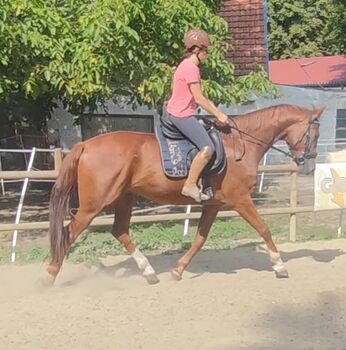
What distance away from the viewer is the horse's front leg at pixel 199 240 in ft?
22.5

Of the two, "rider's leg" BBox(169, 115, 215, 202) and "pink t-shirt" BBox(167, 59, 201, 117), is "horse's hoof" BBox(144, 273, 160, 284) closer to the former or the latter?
"rider's leg" BBox(169, 115, 215, 202)

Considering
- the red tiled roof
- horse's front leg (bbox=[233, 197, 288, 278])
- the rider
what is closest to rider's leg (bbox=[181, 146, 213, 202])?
the rider

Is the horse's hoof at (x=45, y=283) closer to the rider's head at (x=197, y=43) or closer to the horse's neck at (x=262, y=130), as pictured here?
the horse's neck at (x=262, y=130)

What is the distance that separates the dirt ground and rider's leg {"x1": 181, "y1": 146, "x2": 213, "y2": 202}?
3.08 feet

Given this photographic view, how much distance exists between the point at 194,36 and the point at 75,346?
317cm

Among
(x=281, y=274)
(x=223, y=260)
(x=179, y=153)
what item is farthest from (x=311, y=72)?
(x=179, y=153)

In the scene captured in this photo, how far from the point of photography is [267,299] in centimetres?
599

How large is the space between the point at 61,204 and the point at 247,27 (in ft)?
37.3

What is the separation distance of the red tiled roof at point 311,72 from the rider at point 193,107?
28.3 metres

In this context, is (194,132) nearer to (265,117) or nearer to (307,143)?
(265,117)

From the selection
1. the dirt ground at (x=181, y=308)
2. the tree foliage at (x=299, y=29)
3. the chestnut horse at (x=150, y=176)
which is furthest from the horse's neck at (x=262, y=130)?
the tree foliage at (x=299, y=29)

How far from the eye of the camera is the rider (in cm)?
627

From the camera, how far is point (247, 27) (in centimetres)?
1661

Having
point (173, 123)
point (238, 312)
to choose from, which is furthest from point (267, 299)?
point (173, 123)
